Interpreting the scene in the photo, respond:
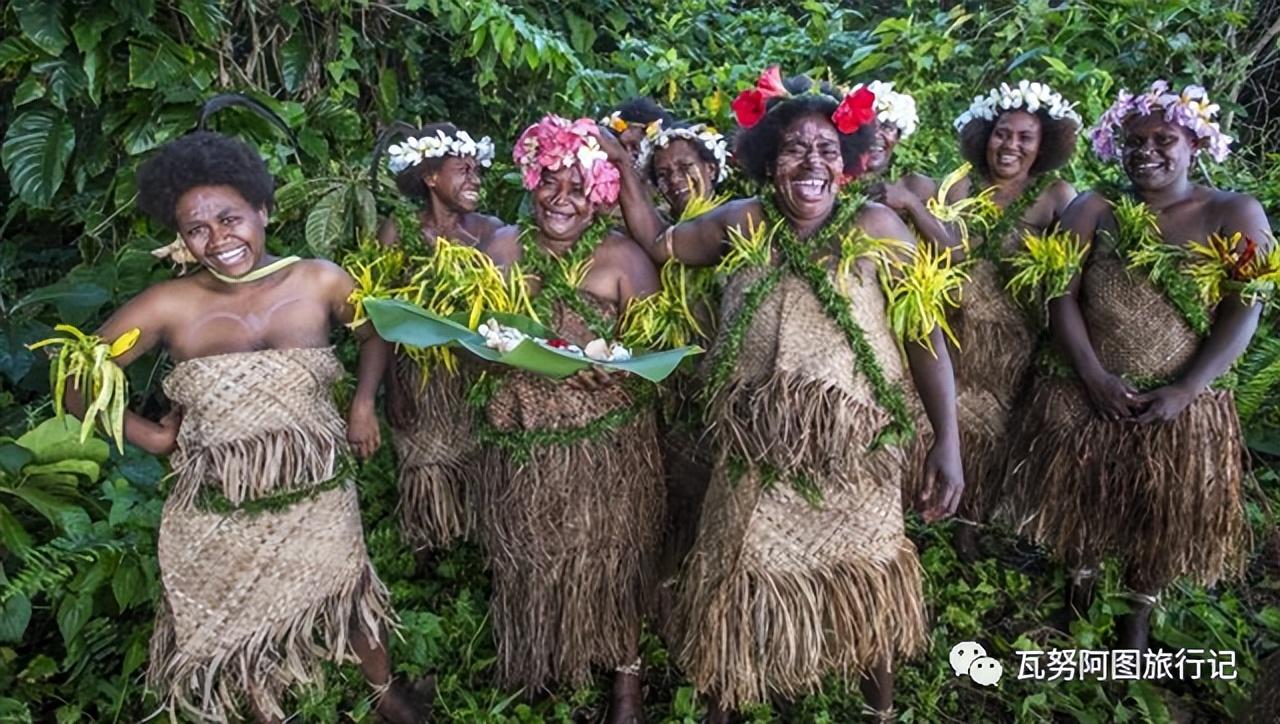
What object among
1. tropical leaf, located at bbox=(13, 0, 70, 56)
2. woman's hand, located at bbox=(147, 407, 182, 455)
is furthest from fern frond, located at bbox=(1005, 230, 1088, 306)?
tropical leaf, located at bbox=(13, 0, 70, 56)

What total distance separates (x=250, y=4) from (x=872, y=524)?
2626 millimetres

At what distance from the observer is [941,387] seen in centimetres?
198

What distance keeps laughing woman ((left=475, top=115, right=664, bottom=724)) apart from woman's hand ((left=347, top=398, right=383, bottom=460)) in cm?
26

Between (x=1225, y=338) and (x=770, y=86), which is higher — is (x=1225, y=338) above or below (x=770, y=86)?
below

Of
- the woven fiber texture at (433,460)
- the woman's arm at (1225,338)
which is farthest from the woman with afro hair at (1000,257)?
the woven fiber texture at (433,460)

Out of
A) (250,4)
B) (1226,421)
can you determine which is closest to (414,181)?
(250,4)

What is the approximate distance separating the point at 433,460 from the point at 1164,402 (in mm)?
2041

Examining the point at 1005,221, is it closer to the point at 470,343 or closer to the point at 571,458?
the point at 571,458

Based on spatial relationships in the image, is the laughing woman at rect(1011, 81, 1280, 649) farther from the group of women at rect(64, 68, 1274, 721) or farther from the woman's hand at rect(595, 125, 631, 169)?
the woman's hand at rect(595, 125, 631, 169)

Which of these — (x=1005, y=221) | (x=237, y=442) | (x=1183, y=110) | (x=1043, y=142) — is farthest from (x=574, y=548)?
(x=1043, y=142)

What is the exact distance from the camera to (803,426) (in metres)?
1.87

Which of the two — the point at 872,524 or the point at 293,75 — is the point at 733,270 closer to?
the point at 872,524

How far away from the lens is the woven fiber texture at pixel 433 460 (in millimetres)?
2746

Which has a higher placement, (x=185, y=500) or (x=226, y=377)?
(x=226, y=377)
